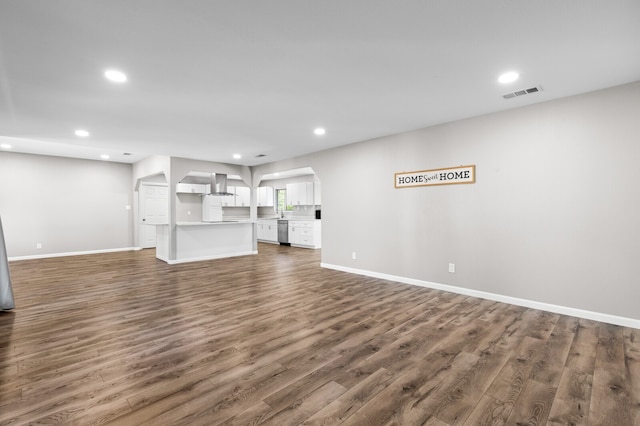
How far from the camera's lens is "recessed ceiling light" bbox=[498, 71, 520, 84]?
2760 mm

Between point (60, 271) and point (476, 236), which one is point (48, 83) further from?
point (476, 236)

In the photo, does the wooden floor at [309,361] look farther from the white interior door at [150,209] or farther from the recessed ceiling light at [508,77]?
the white interior door at [150,209]

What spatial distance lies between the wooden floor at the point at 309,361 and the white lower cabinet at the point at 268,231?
6.55m

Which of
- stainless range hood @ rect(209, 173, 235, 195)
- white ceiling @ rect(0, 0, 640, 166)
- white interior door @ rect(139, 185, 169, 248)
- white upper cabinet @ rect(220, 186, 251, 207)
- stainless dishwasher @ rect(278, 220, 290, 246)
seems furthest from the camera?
white upper cabinet @ rect(220, 186, 251, 207)

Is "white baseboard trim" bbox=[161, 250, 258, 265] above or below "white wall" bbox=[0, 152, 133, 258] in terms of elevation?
below

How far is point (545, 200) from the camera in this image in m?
3.46

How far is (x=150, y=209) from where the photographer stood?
9.30 m

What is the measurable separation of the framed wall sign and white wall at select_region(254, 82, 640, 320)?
0.10 metres

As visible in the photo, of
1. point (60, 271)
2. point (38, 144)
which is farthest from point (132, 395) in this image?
point (38, 144)

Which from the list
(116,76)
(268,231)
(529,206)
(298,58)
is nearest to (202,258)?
(268,231)

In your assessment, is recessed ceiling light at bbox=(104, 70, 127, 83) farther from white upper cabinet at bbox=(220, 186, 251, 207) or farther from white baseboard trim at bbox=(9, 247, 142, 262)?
white upper cabinet at bbox=(220, 186, 251, 207)

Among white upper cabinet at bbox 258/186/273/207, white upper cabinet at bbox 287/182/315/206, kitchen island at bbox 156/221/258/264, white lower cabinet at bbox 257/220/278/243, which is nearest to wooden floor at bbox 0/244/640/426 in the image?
kitchen island at bbox 156/221/258/264

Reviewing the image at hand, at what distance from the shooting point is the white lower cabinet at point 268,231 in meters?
10.8

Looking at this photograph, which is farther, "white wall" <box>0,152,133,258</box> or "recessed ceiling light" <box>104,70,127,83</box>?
"white wall" <box>0,152,133,258</box>
